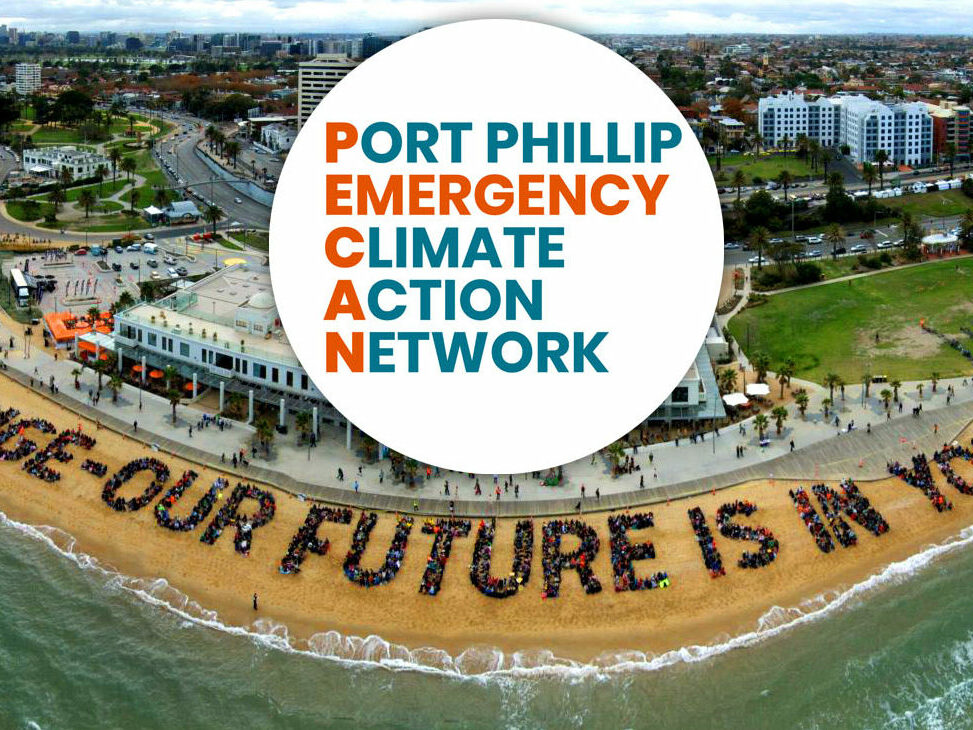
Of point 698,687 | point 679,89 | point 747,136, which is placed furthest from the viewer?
point 679,89

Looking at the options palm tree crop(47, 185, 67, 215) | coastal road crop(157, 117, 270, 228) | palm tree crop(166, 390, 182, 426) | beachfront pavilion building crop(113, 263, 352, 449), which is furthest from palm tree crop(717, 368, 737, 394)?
palm tree crop(47, 185, 67, 215)

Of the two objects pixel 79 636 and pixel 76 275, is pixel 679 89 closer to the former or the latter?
pixel 76 275

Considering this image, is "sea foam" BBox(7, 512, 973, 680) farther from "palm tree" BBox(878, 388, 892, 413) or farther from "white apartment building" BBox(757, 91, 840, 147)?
"white apartment building" BBox(757, 91, 840, 147)

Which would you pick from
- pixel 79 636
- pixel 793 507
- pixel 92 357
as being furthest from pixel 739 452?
pixel 92 357

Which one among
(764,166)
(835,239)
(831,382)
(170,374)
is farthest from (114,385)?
(764,166)

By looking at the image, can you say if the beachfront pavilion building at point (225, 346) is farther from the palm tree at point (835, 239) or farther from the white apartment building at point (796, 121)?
the white apartment building at point (796, 121)

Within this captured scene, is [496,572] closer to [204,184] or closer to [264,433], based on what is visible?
[264,433]
